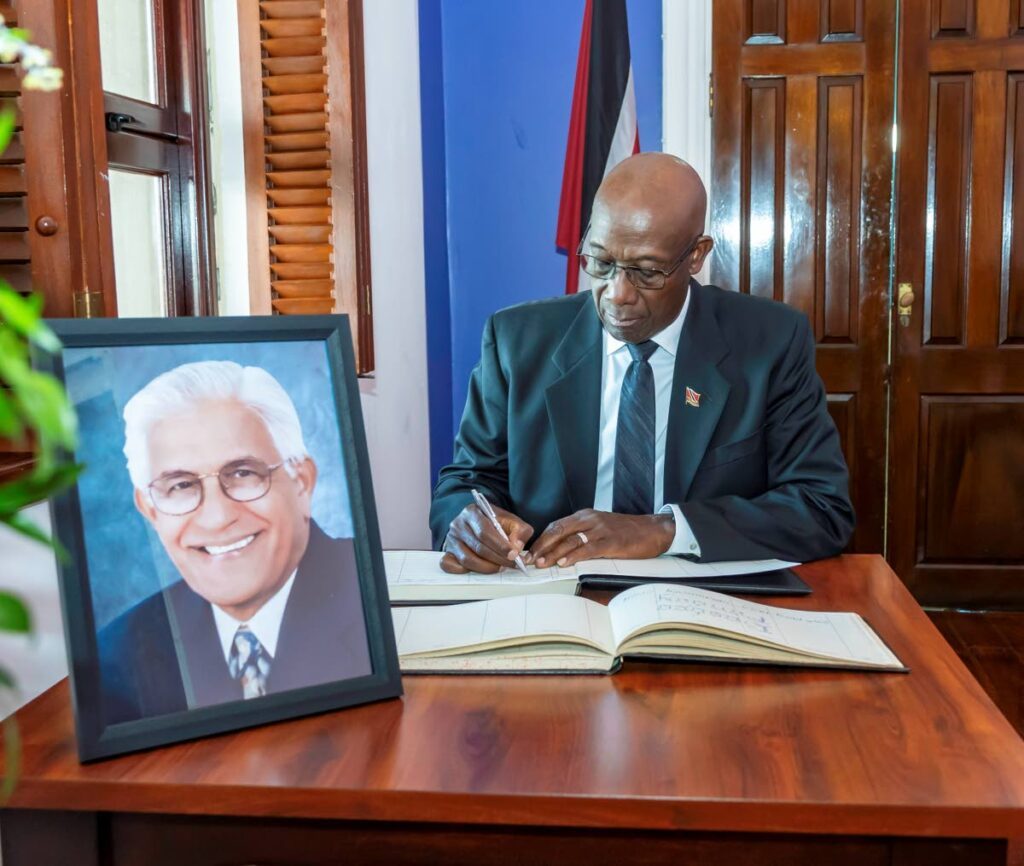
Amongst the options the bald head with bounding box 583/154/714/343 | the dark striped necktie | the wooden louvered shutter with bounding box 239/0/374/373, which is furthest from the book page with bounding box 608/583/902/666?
the wooden louvered shutter with bounding box 239/0/374/373

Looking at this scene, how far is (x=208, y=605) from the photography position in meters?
0.85

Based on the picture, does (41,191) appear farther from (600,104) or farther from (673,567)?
(600,104)

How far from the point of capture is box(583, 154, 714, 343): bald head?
5.39 feet

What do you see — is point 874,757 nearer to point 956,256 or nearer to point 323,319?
point 323,319

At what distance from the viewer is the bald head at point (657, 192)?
1.64 metres

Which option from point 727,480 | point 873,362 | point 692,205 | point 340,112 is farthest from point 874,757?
point 873,362

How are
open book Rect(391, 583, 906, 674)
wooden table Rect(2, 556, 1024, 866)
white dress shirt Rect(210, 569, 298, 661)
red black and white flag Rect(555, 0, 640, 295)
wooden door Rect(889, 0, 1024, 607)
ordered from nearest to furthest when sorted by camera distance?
wooden table Rect(2, 556, 1024, 866) → white dress shirt Rect(210, 569, 298, 661) → open book Rect(391, 583, 906, 674) → red black and white flag Rect(555, 0, 640, 295) → wooden door Rect(889, 0, 1024, 607)

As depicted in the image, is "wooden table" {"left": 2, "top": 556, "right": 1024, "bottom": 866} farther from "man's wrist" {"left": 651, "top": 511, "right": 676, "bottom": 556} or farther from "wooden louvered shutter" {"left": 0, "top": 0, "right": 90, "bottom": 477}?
"wooden louvered shutter" {"left": 0, "top": 0, "right": 90, "bottom": 477}

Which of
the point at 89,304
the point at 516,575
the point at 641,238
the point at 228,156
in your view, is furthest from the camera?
the point at 228,156

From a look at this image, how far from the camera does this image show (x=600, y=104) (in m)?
3.39

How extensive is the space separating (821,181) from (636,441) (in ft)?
7.19

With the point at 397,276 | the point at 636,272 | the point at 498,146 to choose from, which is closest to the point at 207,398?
the point at 636,272

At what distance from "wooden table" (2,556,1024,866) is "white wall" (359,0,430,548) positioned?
1.83 meters

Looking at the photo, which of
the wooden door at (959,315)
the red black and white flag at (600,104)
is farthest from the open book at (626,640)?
the wooden door at (959,315)
